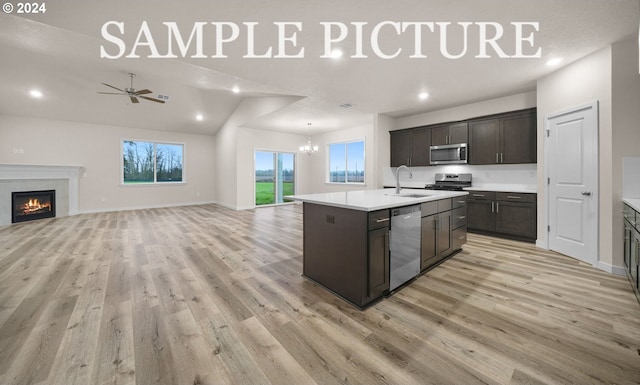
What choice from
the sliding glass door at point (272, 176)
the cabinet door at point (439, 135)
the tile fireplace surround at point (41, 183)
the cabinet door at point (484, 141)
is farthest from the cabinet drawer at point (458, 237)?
the tile fireplace surround at point (41, 183)

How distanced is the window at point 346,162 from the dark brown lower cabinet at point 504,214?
3773 millimetres

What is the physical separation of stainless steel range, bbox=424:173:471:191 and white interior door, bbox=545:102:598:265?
4.73 feet

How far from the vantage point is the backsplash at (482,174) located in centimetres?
446

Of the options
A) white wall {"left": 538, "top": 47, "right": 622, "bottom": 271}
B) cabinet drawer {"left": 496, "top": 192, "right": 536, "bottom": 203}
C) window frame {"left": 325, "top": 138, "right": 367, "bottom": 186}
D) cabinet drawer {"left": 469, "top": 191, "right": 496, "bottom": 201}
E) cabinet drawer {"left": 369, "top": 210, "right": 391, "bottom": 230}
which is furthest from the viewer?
window frame {"left": 325, "top": 138, "right": 367, "bottom": 186}

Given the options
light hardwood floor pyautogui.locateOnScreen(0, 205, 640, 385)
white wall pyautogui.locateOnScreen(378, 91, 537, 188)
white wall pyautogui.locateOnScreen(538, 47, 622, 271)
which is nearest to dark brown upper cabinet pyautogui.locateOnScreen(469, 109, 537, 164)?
white wall pyautogui.locateOnScreen(378, 91, 537, 188)

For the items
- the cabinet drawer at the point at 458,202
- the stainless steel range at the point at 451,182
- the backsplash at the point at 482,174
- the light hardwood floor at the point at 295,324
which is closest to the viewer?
the light hardwood floor at the point at 295,324

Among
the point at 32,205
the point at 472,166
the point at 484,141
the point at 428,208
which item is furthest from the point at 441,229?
the point at 32,205

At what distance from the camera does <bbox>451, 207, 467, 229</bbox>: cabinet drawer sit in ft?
10.9

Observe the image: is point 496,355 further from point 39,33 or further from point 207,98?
point 207,98

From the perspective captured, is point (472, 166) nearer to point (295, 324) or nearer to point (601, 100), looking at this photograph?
point (601, 100)

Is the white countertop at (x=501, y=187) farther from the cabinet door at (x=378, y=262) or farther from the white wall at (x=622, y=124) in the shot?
the cabinet door at (x=378, y=262)

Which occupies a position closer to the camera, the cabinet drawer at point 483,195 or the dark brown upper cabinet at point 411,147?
the cabinet drawer at point 483,195

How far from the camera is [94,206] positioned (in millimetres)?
7246

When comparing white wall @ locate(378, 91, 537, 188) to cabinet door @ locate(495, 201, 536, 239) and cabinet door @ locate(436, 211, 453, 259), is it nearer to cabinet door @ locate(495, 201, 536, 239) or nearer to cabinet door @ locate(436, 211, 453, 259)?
cabinet door @ locate(495, 201, 536, 239)
